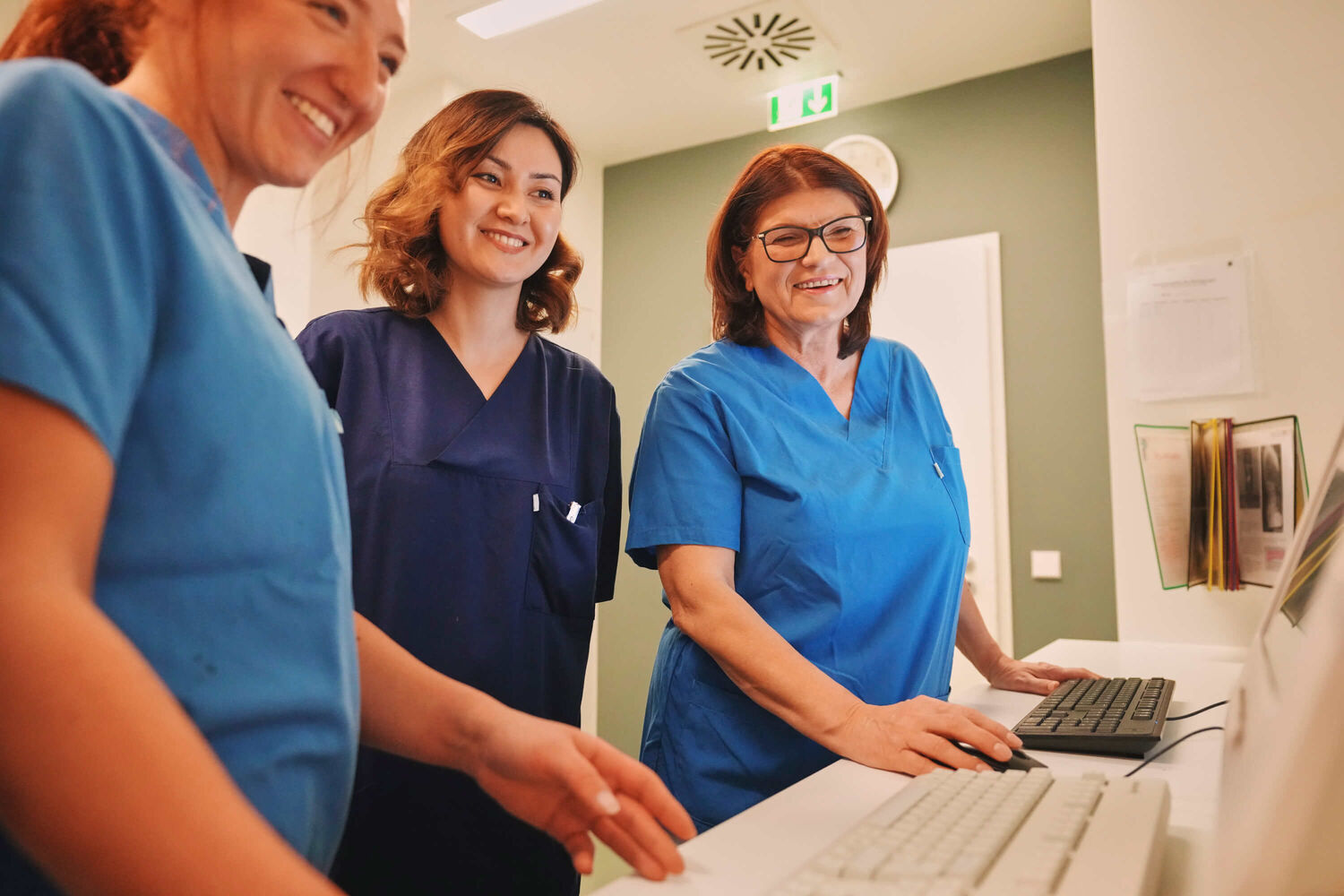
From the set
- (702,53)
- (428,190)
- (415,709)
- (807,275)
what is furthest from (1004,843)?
(702,53)

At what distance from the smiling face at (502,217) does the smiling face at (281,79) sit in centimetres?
70

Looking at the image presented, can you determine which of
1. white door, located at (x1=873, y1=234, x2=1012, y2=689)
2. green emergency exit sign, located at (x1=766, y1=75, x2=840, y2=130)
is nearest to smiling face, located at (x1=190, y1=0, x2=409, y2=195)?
white door, located at (x1=873, y1=234, x2=1012, y2=689)

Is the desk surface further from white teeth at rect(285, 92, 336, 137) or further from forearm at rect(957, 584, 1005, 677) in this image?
white teeth at rect(285, 92, 336, 137)

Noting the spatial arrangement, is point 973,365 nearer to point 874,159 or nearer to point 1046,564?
point 1046,564

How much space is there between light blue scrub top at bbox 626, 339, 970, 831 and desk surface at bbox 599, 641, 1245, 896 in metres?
0.19

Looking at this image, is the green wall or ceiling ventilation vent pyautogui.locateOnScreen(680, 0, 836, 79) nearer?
ceiling ventilation vent pyautogui.locateOnScreen(680, 0, 836, 79)

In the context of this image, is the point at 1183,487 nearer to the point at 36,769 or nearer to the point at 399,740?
the point at 399,740

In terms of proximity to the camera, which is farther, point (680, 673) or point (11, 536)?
point (680, 673)

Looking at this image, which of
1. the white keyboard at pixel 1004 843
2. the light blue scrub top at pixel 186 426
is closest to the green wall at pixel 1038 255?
the white keyboard at pixel 1004 843

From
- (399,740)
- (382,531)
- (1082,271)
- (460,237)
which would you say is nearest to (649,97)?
(1082,271)

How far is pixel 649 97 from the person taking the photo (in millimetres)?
3314

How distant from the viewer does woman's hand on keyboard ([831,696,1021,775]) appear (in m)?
0.84

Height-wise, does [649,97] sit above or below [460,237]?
above

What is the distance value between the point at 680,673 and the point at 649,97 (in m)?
2.67
